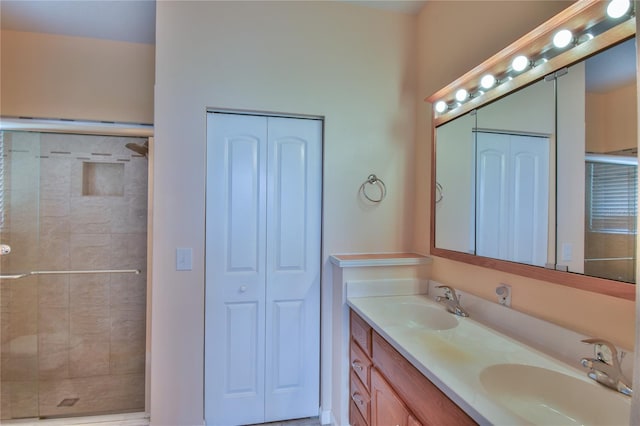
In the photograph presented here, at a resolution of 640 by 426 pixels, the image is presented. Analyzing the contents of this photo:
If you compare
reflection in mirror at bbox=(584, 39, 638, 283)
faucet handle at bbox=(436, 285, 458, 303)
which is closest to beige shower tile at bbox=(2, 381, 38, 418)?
faucet handle at bbox=(436, 285, 458, 303)

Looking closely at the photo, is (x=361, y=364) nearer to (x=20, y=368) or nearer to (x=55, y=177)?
(x=20, y=368)

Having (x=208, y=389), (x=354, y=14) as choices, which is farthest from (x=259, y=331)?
(x=354, y=14)

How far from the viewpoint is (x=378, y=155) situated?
6.48 ft

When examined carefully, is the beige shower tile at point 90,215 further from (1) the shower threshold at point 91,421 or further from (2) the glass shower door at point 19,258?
(1) the shower threshold at point 91,421

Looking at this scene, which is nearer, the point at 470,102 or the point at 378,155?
the point at 470,102

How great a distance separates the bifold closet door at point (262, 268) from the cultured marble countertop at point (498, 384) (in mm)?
794

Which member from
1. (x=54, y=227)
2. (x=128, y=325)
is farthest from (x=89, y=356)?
(x=54, y=227)

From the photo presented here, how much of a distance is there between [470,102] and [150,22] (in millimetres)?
2166

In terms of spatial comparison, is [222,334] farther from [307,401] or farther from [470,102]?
[470,102]

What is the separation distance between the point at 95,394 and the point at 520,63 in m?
3.57

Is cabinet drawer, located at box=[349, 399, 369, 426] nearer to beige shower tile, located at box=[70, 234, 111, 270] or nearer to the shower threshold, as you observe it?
the shower threshold

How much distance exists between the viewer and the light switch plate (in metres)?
1.71

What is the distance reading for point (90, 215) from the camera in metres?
2.47

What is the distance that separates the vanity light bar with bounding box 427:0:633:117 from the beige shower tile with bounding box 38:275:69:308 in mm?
3306
